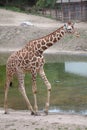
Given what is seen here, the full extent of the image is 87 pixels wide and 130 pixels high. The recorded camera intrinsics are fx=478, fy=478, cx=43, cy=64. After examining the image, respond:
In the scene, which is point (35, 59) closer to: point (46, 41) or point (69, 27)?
point (46, 41)

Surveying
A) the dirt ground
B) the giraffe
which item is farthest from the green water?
the giraffe

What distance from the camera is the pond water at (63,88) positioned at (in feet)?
48.5

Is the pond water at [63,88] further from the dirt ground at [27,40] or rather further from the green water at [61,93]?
the dirt ground at [27,40]

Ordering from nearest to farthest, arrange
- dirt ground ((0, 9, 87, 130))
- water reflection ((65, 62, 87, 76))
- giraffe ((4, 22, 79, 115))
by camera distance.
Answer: dirt ground ((0, 9, 87, 130)) < giraffe ((4, 22, 79, 115)) < water reflection ((65, 62, 87, 76))

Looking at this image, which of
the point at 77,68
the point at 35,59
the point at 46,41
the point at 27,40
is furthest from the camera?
the point at 27,40

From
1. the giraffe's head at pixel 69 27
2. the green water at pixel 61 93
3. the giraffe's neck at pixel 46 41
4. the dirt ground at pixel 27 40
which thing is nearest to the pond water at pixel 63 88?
the green water at pixel 61 93

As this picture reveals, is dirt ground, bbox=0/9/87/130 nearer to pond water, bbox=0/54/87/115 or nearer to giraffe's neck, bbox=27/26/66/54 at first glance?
pond water, bbox=0/54/87/115

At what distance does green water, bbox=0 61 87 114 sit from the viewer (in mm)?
14734

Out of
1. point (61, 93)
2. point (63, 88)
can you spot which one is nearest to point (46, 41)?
point (61, 93)

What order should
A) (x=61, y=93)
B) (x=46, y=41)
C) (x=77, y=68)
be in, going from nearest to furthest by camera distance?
(x=46, y=41)
(x=61, y=93)
(x=77, y=68)

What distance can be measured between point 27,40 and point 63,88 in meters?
20.6

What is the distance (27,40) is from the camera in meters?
38.4

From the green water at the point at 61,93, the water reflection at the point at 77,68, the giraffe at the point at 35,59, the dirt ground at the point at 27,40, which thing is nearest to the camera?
the dirt ground at the point at 27,40

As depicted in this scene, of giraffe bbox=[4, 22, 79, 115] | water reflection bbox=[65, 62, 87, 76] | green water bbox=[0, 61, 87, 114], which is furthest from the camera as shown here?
water reflection bbox=[65, 62, 87, 76]
